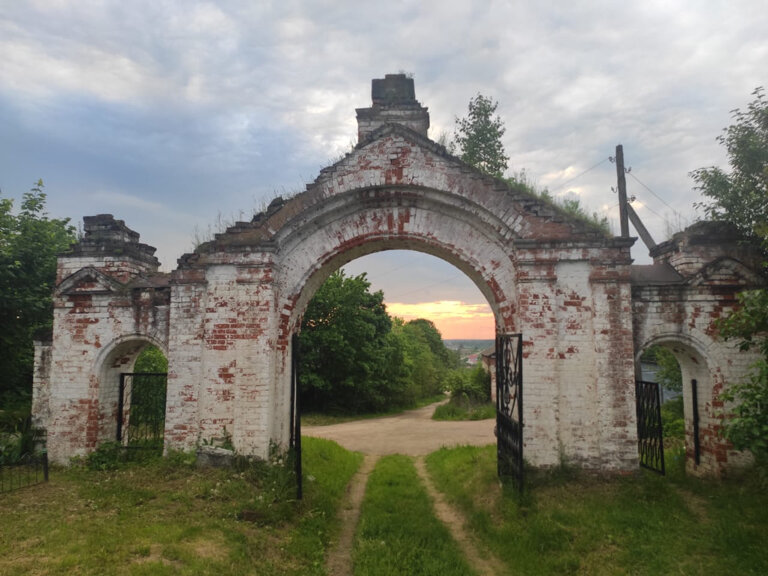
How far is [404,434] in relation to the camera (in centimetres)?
1712

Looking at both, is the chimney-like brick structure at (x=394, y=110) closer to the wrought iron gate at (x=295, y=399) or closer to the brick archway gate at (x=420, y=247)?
the brick archway gate at (x=420, y=247)

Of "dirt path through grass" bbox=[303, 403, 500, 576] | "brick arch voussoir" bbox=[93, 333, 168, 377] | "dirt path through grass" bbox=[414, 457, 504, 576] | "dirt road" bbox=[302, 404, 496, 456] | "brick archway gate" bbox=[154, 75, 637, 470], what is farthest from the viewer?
"dirt road" bbox=[302, 404, 496, 456]

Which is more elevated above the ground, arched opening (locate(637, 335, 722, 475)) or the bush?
arched opening (locate(637, 335, 722, 475))

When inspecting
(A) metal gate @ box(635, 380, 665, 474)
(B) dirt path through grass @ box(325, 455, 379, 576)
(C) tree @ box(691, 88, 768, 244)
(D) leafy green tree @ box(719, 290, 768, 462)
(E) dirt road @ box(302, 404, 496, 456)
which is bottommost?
(E) dirt road @ box(302, 404, 496, 456)

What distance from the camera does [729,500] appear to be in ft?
22.3

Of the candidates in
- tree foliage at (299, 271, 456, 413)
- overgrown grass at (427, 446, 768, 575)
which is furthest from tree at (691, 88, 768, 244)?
tree foliage at (299, 271, 456, 413)

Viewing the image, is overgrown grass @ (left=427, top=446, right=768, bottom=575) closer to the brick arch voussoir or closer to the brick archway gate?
the brick archway gate

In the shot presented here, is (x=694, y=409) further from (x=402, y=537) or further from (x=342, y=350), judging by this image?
(x=342, y=350)

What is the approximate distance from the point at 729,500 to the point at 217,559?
721 cm

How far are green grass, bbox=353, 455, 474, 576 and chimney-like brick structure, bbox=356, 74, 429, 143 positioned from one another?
22.6 feet

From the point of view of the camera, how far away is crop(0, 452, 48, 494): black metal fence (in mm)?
7648

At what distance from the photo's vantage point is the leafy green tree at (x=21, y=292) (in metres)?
11.7

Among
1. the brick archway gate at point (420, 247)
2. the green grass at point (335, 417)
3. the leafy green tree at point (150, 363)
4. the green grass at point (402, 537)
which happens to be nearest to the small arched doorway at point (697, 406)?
the brick archway gate at point (420, 247)

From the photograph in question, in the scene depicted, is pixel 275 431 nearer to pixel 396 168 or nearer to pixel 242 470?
pixel 242 470
